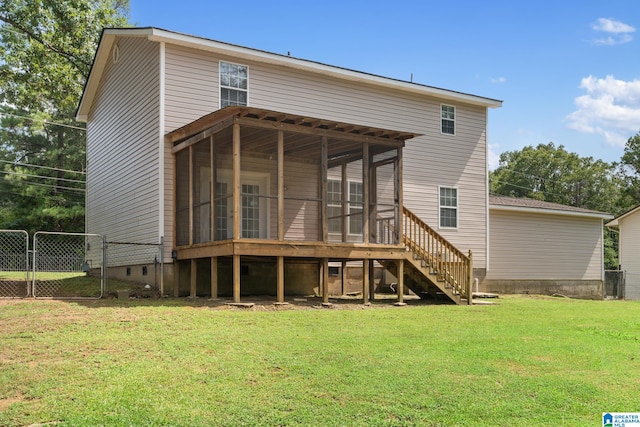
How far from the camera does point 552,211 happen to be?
2377 cm

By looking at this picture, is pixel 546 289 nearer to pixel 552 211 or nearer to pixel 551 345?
pixel 552 211

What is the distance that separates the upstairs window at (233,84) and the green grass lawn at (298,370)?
6933 millimetres

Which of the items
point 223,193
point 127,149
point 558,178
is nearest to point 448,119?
point 223,193

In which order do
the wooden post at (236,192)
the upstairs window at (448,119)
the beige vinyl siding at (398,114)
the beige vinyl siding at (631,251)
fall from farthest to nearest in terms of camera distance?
the beige vinyl siding at (631,251) < the upstairs window at (448,119) < the beige vinyl siding at (398,114) < the wooden post at (236,192)

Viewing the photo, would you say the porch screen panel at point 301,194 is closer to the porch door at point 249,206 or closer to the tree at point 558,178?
the porch door at point 249,206

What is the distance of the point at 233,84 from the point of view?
1633 centimetres

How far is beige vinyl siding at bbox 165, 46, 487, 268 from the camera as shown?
616 inches

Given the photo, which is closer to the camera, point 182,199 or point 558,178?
point 182,199

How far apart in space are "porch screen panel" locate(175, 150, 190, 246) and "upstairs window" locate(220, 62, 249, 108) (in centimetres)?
204

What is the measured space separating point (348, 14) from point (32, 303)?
1219 cm

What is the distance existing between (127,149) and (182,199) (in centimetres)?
362

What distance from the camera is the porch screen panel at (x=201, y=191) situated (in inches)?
571

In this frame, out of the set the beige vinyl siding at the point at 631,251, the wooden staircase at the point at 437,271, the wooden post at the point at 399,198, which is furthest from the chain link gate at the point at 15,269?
the beige vinyl siding at the point at 631,251

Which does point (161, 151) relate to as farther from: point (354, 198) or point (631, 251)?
point (631, 251)
